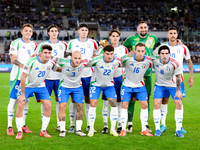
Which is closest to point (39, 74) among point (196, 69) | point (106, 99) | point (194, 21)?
point (106, 99)

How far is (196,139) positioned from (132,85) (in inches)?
72.8

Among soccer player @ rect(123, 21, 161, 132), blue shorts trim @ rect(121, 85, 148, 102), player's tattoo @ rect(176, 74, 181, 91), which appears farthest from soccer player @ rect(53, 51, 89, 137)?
player's tattoo @ rect(176, 74, 181, 91)

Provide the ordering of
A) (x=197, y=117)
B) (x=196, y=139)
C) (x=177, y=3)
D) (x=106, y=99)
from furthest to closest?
(x=177, y=3) < (x=197, y=117) < (x=106, y=99) < (x=196, y=139)

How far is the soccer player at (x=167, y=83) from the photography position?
A: 6125 mm

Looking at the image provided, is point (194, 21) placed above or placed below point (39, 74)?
above

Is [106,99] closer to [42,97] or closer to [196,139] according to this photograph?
[42,97]

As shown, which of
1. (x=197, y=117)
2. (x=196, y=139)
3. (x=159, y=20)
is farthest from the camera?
(x=159, y=20)

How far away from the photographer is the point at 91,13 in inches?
1384

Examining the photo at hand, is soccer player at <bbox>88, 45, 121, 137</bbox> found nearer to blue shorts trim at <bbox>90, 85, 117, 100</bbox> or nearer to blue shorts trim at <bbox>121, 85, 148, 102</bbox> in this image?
blue shorts trim at <bbox>90, 85, 117, 100</bbox>

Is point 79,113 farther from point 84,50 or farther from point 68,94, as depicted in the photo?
point 84,50

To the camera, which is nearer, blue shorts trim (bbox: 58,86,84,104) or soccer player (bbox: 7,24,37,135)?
blue shorts trim (bbox: 58,86,84,104)

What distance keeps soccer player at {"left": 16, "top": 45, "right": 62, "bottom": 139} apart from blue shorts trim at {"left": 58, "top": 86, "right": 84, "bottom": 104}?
1.03ft

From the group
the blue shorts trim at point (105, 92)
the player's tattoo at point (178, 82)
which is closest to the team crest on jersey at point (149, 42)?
the player's tattoo at point (178, 82)

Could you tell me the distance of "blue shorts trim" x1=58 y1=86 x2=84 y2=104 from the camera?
6.11 metres
